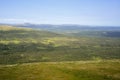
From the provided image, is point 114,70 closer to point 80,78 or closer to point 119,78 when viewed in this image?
point 119,78

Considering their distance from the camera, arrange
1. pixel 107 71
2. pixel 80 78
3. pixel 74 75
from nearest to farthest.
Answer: pixel 80 78 < pixel 74 75 < pixel 107 71

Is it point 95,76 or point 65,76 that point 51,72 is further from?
point 95,76

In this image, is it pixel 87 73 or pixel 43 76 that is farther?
pixel 87 73

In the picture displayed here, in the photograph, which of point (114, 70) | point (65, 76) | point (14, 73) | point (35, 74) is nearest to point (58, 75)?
point (65, 76)

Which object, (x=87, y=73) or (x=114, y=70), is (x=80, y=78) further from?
(x=114, y=70)

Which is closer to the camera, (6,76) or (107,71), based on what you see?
(6,76)

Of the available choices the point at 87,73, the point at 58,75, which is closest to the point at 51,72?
the point at 58,75

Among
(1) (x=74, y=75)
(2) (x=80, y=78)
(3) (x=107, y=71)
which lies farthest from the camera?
(3) (x=107, y=71)

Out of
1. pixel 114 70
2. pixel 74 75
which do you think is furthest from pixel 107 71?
pixel 74 75
